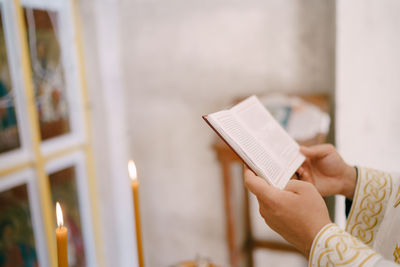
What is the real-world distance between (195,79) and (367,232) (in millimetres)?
1188

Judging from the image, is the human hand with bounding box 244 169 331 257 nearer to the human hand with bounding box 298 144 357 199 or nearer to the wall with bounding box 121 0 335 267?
the human hand with bounding box 298 144 357 199

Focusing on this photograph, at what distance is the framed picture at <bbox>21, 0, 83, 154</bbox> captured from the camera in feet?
5.28

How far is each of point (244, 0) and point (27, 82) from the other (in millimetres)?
1039

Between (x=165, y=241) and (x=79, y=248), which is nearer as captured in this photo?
(x=79, y=248)

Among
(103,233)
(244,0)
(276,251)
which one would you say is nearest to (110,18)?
(244,0)

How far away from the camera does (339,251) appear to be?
58cm

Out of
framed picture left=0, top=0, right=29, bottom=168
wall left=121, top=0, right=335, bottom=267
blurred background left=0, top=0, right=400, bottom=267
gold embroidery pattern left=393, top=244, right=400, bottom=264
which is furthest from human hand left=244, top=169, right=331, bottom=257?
framed picture left=0, top=0, right=29, bottom=168

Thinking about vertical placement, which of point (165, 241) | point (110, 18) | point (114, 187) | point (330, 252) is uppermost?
point (110, 18)

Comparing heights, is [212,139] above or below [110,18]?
below

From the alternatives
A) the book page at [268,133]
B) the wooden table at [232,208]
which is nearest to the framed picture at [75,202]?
the wooden table at [232,208]

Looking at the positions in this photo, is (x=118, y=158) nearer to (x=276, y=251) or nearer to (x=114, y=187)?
(x=114, y=187)

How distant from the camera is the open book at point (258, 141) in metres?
0.66

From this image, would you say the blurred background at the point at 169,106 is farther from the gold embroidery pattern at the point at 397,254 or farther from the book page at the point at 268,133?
the gold embroidery pattern at the point at 397,254

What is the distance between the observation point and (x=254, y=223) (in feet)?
6.05
